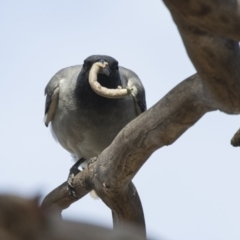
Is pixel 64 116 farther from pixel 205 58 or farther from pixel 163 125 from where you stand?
pixel 205 58

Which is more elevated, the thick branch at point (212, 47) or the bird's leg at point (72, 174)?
the thick branch at point (212, 47)

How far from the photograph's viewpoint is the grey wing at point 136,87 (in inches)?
247

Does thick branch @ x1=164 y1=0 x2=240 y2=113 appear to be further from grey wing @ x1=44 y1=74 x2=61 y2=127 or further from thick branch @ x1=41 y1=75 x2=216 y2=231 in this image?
grey wing @ x1=44 y1=74 x2=61 y2=127

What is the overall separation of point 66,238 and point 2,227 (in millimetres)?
93

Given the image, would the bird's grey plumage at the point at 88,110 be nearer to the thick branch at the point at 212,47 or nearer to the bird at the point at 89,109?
the bird at the point at 89,109

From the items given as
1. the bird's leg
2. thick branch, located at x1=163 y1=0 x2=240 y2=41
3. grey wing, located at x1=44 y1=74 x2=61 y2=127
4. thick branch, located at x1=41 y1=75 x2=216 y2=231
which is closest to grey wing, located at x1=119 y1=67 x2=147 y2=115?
grey wing, located at x1=44 y1=74 x2=61 y2=127

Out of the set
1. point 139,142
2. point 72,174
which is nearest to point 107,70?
point 72,174

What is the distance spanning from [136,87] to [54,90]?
1014 mm

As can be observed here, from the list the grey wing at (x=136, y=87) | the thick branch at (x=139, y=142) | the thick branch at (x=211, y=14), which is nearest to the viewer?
the thick branch at (x=211, y=14)

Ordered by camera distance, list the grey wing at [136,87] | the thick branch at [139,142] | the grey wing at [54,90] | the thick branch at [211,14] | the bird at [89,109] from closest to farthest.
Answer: the thick branch at [211,14] < the thick branch at [139,142] < the bird at [89,109] < the grey wing at [136,87] < the grey wing at [54,90]

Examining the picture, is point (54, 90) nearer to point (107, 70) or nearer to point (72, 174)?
point (107, 70)

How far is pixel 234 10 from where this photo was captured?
2047 mm

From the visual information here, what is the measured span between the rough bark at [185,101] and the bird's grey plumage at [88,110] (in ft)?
4.26

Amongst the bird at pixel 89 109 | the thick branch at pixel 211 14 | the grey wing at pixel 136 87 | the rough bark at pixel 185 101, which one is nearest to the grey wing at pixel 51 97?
the bird at pixel 89 109
